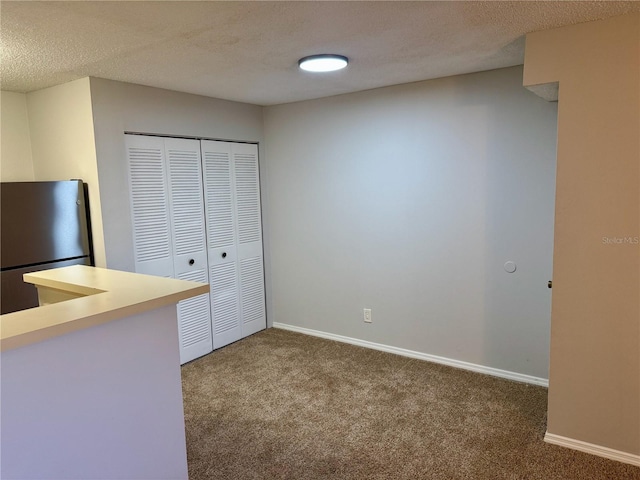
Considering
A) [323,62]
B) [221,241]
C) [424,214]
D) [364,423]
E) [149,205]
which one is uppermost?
[323,62]

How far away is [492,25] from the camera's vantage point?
216 centimetres

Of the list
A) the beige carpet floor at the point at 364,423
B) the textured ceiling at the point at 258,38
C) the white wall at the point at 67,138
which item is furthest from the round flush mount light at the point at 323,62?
the beige carpet floor at the point at 364,423

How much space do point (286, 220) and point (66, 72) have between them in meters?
2.18

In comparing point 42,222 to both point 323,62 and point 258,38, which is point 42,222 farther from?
point 323,62

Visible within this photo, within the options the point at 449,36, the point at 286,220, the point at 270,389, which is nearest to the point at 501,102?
the point at 449,36

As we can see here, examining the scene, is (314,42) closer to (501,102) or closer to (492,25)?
(492,25)

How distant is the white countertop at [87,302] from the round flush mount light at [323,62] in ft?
4.96

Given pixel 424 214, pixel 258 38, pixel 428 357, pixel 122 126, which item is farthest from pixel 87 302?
pixel 428 357

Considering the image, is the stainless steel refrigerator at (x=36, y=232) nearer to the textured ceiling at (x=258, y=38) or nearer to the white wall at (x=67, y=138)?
Answer: the white wall at (x=67, y=138)

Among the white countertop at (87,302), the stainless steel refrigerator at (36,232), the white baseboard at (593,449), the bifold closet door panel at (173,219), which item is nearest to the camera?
the white countertop at (87,302)

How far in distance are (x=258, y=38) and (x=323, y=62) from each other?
0.50 m

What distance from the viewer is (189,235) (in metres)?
3.69

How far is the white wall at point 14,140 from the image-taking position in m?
3.28

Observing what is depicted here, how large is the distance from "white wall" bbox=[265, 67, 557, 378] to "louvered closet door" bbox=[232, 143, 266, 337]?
0.18 meters
